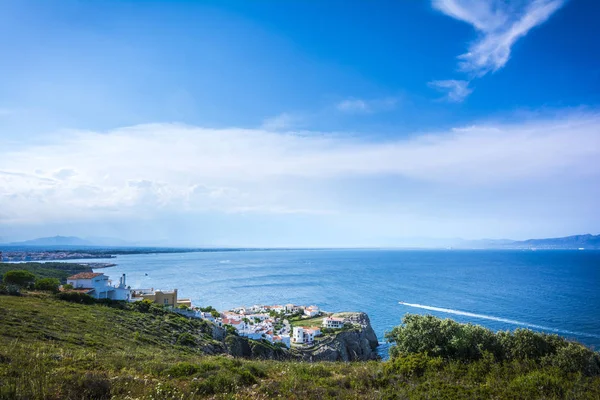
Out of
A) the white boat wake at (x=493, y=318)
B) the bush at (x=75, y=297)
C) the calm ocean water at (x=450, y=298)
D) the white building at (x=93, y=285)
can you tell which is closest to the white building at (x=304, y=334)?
the calm ocean water at (x=450, y=298)

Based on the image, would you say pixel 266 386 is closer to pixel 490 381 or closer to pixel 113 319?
pixel 490 381

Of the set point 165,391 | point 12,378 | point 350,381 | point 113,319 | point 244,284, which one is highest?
point 12,378

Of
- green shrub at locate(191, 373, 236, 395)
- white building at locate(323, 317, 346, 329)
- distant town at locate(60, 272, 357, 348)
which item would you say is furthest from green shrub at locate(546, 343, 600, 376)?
white building at locate(323, 317, 346, 329)

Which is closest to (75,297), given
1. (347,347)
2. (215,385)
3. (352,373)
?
(215,385)

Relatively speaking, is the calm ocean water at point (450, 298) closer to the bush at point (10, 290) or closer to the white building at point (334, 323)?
the white building at point (334, 323)

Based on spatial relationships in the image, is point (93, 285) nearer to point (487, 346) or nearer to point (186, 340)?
point (186, 340)

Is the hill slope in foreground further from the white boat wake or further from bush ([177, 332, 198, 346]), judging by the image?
the white boat wake

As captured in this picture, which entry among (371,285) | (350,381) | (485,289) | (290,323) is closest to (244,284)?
(371,285)
